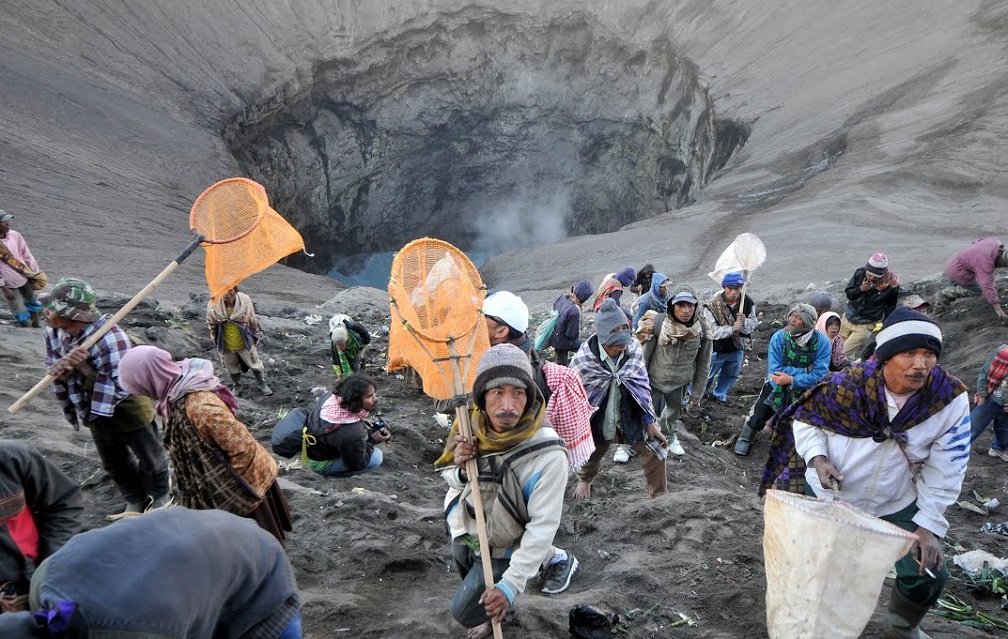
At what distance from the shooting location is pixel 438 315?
10.3 ft

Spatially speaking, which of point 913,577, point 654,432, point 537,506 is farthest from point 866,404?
point 654,432

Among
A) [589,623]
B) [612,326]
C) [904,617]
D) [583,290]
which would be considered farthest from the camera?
[583,290]

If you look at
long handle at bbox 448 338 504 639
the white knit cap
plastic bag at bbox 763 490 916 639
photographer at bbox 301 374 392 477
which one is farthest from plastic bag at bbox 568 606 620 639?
photographer at bbox 301 374 392 477

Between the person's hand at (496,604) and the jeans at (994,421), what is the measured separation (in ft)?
16.4

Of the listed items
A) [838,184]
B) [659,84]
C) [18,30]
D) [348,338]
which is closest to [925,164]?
[838,184]

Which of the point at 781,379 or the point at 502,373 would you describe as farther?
the point at 781,379

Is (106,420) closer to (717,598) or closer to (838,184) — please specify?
(717,598)

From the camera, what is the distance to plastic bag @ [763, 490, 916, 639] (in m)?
1.94

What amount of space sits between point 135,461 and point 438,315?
7.87ft

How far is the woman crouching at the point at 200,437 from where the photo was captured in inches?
110

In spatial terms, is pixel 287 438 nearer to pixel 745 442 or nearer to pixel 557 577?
pixel 557 577

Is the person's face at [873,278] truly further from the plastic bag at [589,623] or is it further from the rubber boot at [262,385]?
the rubber boot at [262,385]

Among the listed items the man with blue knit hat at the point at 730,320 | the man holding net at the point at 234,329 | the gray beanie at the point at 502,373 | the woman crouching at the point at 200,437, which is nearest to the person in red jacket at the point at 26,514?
the woman crouching at the point at 200,437

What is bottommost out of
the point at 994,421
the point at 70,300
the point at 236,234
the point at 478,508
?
the point at 994,421
